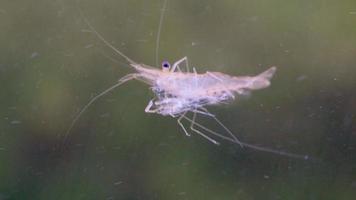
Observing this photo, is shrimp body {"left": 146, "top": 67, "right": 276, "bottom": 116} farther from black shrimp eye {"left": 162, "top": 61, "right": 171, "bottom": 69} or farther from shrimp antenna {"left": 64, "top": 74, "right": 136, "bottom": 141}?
shrimp antenna {"left": 64, "top": 74, "right": 136, "bottom": 141}

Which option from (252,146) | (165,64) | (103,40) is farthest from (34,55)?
(252,146)

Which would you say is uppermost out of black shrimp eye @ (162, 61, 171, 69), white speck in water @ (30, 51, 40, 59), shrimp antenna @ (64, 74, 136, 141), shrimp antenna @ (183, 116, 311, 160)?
white speck in water @ (30, 51, 40, 59)

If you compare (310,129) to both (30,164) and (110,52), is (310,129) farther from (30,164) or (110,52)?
(30,164)

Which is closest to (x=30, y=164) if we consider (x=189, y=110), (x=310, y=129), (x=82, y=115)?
(x=82, y=115)

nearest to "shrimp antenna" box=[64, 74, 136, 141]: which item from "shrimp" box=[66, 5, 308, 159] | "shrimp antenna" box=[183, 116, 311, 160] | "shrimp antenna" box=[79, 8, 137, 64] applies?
"shrimp" box=[66, 5, 308, 159]

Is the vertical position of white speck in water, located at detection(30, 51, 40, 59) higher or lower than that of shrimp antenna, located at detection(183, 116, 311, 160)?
higher

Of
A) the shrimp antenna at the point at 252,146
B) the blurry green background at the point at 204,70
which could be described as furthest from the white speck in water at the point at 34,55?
the shrimp antenna at the point at 252,146
